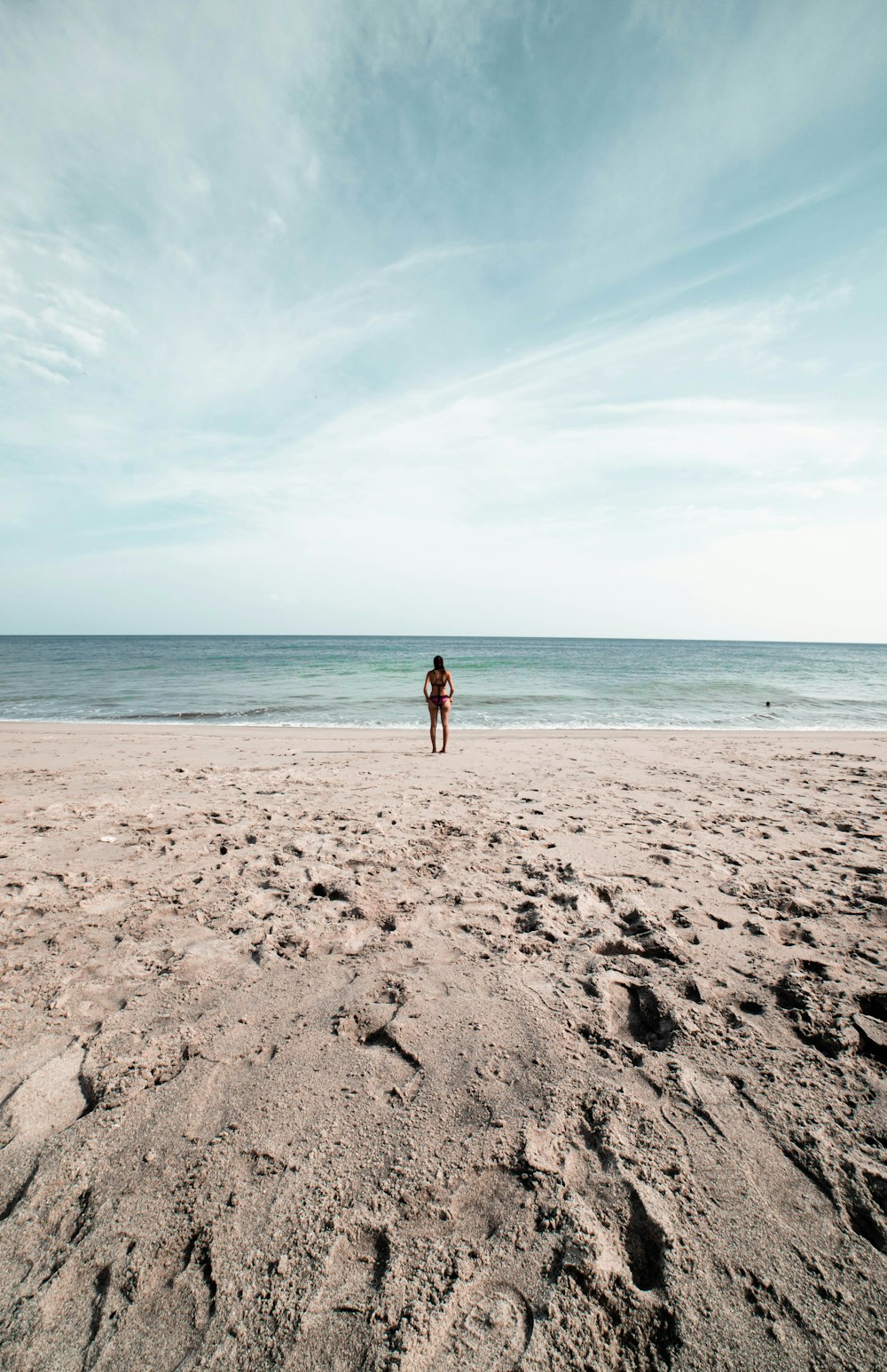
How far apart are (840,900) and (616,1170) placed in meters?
3.17

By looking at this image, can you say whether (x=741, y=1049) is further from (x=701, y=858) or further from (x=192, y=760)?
(x=192, y=760)

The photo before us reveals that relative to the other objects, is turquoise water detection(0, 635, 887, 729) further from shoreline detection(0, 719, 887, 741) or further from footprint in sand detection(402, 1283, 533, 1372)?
footprint in sand detection(402, 1283, 533, 1372)

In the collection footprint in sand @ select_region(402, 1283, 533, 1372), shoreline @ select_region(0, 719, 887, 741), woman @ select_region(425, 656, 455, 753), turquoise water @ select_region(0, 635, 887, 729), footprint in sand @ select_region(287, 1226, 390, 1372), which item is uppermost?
woman @ select_region(425, 656, 455, 753)

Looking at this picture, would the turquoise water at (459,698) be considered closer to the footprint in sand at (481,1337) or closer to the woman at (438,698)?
the woman at (438,698)

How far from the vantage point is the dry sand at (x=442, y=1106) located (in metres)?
1.69

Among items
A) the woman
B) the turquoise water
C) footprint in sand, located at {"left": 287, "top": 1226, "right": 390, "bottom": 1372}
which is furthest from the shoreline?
footprint in sand, located at {"left": 287, "top": 1226, "right": 390, "bottom": 1372}

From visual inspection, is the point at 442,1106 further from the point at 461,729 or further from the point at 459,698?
the point at 459,698

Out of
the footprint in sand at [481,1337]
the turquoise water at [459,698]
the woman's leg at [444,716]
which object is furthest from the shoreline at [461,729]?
the footprint in sand at [481,1337]

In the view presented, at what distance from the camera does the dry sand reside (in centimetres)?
169

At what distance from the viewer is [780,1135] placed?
2.28 m

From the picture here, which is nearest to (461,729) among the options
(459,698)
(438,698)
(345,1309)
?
(438,698)

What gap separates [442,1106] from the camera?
244 cm

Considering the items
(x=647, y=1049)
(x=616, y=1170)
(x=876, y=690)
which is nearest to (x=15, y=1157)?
(x=616, y=1170)

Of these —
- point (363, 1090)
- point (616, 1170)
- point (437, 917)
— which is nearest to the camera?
point (616, 1170)
